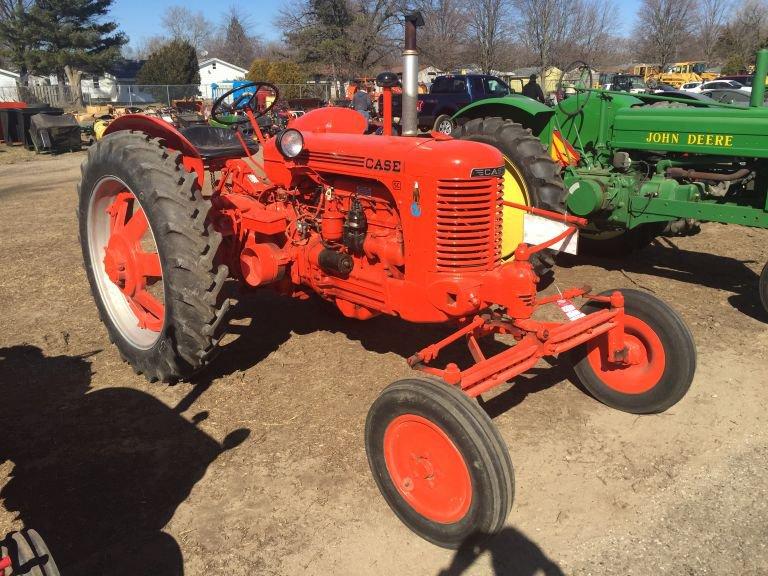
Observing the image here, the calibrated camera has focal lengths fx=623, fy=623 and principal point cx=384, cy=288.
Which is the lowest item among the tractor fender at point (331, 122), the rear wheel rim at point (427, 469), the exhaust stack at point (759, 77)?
the rear wheel rim at point (427, 469)

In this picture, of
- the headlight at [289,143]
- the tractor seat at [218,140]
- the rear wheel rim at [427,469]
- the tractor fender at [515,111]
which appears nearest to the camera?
the rear wheel rim at [427,469]

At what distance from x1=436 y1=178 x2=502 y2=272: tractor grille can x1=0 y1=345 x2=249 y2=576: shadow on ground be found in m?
1.39

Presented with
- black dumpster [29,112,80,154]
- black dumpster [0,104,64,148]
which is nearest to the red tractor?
black dumpster [29,112,80,154]

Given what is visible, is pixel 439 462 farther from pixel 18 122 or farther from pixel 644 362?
pixel 18 122

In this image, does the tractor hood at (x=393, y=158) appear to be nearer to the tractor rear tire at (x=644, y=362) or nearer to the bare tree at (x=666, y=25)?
the tractor rear tire at (x=644, y=362)

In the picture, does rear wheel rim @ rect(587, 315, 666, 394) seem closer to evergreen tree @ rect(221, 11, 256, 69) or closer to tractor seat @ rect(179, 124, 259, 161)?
tractor seat @ rect(179, 124, 259, 161)

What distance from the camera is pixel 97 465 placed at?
116 inches

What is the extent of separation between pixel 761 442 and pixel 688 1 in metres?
49.6

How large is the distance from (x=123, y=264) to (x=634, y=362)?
3.00m

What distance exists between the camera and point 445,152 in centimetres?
283

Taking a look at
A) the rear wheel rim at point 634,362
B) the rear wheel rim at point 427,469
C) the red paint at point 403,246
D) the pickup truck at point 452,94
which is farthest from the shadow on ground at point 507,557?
the pickup truck at point 452,94

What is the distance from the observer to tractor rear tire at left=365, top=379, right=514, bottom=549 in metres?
2.25

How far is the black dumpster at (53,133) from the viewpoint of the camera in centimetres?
1617

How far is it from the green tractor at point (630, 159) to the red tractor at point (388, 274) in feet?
4.58
